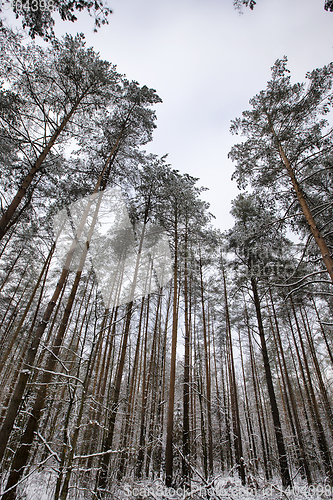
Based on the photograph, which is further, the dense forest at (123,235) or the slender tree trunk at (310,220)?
the dense forest at (123,235)

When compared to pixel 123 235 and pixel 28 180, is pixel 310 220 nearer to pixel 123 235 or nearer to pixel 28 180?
pixel 28 180

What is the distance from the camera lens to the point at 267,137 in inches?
295

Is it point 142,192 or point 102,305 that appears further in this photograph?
point 102,305

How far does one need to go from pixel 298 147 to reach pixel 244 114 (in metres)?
2.47

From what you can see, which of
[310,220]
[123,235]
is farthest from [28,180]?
[310,220]

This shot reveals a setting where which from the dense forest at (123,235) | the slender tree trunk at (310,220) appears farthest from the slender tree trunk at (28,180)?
the slender tree trunk at (310,220)

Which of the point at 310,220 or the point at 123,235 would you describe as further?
the point at 123,235

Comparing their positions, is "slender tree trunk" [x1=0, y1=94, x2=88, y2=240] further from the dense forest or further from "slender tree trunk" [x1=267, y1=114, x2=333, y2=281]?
"slender tree trunk" [x1=267, y1=114, x2=333, y2=281]

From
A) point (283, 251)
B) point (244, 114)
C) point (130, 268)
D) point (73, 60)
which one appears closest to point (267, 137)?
point (244, 114)

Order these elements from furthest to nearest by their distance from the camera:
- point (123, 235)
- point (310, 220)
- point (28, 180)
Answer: point (123, 235), point (28, 180), point (310, 220)

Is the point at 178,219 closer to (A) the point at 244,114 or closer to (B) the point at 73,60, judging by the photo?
(A) the point at 244,114

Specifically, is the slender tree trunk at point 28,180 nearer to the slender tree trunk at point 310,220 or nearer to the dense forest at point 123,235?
the dense forest at point 123,235

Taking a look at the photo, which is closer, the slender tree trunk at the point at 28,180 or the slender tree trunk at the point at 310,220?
the slender tree trunk at the point at 310,220

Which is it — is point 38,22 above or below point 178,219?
below
